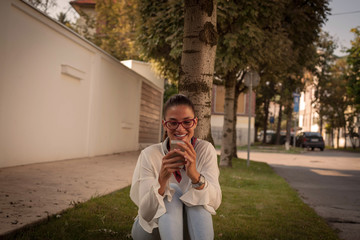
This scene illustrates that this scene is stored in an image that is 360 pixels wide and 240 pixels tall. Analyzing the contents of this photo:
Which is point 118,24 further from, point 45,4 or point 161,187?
point 161,187

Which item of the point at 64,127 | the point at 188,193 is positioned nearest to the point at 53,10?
the point at 64,127

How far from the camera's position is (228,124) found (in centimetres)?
1297

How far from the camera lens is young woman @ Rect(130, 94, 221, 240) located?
2.51m

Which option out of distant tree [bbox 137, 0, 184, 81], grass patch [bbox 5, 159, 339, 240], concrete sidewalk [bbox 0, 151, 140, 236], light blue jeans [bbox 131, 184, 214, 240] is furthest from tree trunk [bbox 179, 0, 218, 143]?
distant tree [bbox 137, 0, 184, 81]

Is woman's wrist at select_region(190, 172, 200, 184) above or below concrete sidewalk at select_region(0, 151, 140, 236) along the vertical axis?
above

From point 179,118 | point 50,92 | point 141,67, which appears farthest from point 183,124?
point 141,67

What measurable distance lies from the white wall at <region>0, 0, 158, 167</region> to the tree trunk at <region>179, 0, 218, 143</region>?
4.70m

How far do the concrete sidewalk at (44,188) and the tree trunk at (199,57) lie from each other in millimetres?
1946

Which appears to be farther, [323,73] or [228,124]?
[323,73]

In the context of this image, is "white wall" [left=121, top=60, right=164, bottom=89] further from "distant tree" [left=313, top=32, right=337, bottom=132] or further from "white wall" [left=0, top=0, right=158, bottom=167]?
"distant tree" [left=313, top=32, right=337, bottom=132]

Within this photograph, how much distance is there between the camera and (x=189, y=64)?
13.8 feet

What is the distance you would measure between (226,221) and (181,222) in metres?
2.08

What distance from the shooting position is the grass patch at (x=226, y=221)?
3.59m

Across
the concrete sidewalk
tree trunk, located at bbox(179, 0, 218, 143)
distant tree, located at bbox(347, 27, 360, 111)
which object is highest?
distant tree, located at bbox(347, 27, 360, 111)
